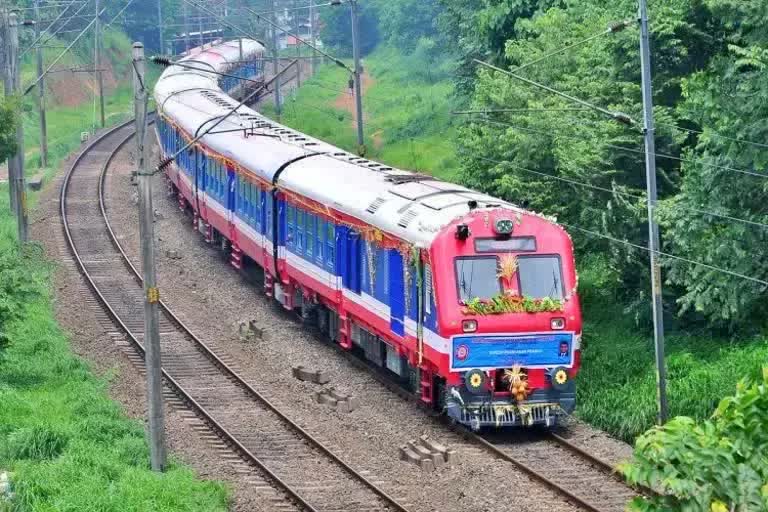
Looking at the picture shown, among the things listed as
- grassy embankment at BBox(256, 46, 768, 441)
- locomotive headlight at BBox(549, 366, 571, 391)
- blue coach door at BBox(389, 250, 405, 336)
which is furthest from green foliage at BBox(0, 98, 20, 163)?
locomotive headlight at BBox(549, 366, 571, 391)

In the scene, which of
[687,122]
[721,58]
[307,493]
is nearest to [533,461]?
[307,493]

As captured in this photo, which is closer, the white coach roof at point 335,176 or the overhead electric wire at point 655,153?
the overhead electric wire at point 655,153

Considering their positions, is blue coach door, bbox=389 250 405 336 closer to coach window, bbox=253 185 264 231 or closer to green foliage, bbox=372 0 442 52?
coach window, bbox=253 185 264 231

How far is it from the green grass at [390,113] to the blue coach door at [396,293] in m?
20.7

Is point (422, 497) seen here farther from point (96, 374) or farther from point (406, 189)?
point (96, 374)

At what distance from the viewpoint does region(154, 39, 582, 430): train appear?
19.8 meters

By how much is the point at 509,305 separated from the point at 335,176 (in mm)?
7385

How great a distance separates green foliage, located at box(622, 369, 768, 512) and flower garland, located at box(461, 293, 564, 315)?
1090 cm

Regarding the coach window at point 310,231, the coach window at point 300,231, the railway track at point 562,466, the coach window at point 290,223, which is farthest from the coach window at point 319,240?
the railway track at point 562,466

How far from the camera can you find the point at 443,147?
51.5 meters

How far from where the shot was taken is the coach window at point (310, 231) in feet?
87.9

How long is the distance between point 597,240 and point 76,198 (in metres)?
25.7

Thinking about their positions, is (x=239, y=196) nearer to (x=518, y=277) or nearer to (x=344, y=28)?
(x=518, y=277)

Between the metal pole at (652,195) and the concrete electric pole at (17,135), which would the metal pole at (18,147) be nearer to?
the concrete electric pole at (17,135)
